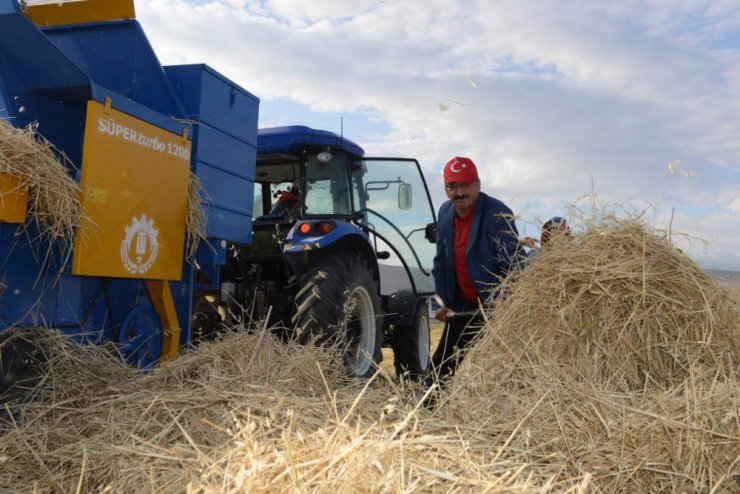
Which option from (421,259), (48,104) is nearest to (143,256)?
(48,104)

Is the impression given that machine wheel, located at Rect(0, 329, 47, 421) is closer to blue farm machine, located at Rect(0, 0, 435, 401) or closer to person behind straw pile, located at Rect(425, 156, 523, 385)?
blue farm machine, located at Rect(0, 0, 435, 401)

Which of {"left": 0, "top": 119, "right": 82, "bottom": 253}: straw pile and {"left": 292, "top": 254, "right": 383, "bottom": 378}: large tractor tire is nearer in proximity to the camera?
{"left": 0, "top": 119, "right": 82, "bottom": 253}: straw pile

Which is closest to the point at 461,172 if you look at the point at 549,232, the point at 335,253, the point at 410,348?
the point at 549,232

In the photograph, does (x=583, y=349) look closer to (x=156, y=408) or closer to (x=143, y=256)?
(x=156, y=408)

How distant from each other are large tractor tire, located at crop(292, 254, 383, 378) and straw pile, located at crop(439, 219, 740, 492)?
4.25 ft

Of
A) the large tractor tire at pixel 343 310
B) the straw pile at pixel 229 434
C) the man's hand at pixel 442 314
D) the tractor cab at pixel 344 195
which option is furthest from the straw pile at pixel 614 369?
the tractor cab at pixel 344 195

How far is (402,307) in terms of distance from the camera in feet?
19.6

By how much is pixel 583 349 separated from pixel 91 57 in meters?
3.18

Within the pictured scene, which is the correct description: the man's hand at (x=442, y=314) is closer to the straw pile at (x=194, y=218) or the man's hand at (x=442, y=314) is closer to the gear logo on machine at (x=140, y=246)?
the straw pile at (x=194, y=218)

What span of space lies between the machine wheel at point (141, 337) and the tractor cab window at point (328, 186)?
1.95m

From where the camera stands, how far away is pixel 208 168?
418 centimetres

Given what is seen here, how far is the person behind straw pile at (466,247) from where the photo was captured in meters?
3.96

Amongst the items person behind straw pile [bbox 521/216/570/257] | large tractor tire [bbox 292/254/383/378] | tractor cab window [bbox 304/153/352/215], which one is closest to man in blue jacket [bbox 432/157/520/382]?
person behind straw pile [bbox 521/216/570/257]

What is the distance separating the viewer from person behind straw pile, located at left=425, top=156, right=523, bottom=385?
156 inches
